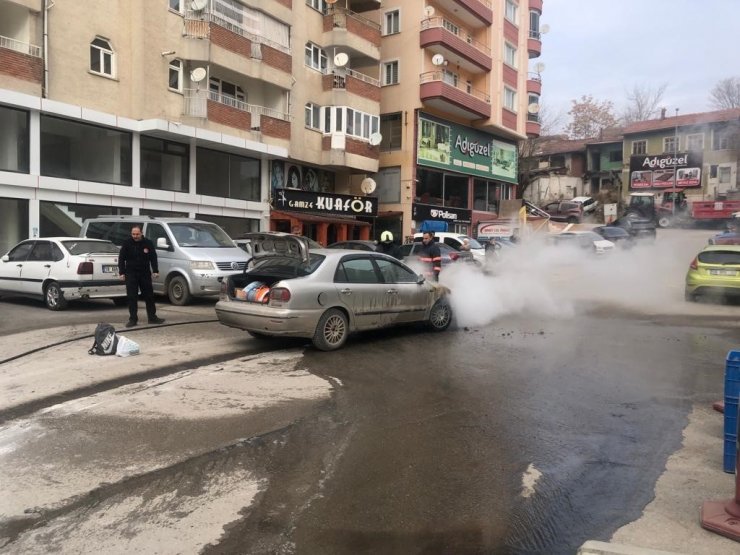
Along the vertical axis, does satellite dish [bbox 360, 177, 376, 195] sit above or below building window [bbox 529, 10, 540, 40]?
below

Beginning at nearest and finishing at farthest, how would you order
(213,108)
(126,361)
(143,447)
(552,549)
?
(552,549)
(143,447)
(126,361)
(213,108)

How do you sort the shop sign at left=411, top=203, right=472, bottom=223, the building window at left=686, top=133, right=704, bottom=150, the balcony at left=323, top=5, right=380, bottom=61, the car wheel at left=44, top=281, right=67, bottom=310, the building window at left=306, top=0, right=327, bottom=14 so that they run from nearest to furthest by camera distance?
the car wheel at left=44, top=281, right=67, bottom=310 → the building window at left=686, top=133, right=704, bottom=150 → the building window at left=306, top=0, right=327, bottom=14 → the balcony at left=323, top=5, right=380, bottom=61 → the shop sign at left=411, top=203, right=472, bottom=223

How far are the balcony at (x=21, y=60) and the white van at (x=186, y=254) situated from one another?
6045 mm

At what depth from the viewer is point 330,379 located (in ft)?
22.2

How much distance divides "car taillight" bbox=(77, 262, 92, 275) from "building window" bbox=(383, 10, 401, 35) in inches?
1025

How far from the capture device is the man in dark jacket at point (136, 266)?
9.59 meters

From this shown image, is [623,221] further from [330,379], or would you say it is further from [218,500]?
[218,500]

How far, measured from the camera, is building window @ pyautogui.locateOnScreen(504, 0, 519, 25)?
39344 mm

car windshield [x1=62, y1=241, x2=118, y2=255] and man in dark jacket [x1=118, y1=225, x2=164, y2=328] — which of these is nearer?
man in dark jacket [x1=118, y1=225, x2=164, y2=328]

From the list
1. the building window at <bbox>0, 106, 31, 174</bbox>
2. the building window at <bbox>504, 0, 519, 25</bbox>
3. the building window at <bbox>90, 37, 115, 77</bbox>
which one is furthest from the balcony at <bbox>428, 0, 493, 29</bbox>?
the building window at <bbox>0, 106, 31, 174</bbox>

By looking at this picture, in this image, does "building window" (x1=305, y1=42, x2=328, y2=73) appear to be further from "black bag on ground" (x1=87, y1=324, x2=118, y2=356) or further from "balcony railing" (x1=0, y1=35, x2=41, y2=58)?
"black bag on ground" (x1=87, y1=324, x2=118, y2=356)

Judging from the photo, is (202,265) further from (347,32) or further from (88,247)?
(347,32)

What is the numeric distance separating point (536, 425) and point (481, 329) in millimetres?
5249

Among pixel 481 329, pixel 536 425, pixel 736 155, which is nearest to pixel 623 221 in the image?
pixel 736 155
